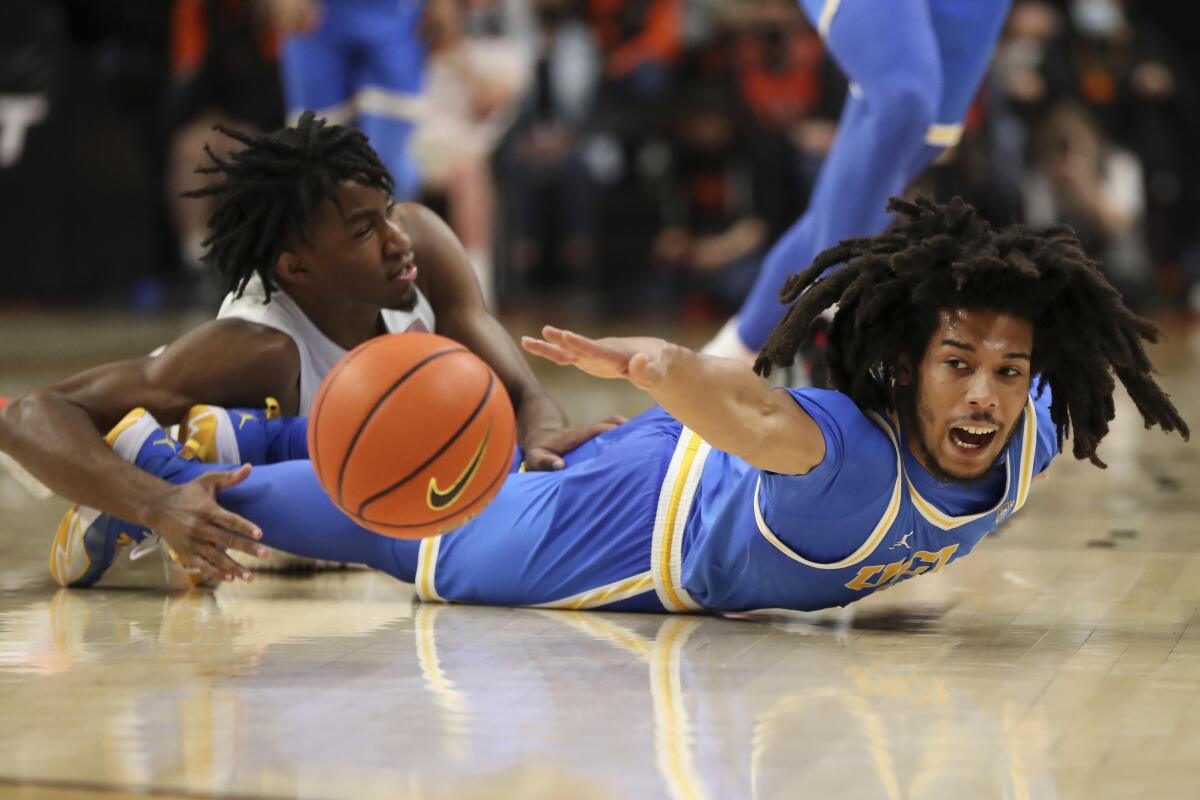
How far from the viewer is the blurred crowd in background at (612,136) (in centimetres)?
1118

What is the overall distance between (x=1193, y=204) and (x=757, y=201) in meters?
3.43

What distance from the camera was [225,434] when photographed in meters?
3.79

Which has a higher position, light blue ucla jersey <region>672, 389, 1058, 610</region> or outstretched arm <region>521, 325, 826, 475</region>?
outstretched arm <region>521, 325, 826, 475</region>

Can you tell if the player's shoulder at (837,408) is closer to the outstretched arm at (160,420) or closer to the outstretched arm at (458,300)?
the outstretched arm at (160,420)

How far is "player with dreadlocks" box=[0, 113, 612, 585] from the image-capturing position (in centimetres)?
357

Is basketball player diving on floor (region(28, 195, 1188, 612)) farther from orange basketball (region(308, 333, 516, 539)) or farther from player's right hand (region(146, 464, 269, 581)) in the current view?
player's right hand (region(146, 464, 269, 581))

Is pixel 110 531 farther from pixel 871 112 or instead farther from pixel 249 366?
pixel 871 112

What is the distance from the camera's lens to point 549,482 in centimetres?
351

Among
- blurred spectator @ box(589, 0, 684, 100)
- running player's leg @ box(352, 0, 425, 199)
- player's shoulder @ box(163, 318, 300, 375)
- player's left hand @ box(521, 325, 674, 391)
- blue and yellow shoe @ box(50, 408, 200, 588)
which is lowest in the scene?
blue and yellow shoe @ box(50, 408, 200, 588)

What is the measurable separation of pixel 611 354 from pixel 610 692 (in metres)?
0.56

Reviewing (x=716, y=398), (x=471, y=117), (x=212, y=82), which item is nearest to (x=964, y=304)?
(x=716, y=398)

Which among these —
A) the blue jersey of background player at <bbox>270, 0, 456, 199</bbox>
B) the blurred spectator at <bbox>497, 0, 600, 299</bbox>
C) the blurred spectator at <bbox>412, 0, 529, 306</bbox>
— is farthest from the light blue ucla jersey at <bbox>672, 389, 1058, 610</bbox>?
the blurred spectator at <bbox>497, 0, 600, 299</bbox>

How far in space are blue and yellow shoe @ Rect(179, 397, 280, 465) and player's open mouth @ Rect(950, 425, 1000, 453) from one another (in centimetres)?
158

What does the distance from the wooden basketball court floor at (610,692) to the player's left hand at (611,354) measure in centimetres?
50
